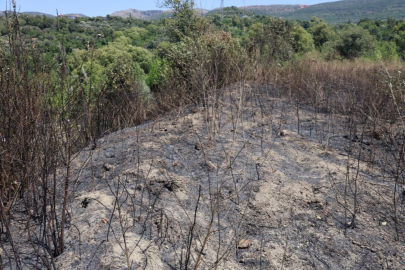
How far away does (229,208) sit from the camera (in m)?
2.78

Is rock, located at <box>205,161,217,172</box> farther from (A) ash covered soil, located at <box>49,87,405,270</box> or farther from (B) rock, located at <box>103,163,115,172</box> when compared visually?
(B) rock, located at <box>103,163,115,172</box>

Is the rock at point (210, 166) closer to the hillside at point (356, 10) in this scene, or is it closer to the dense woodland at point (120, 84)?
the dense woodland at point (120, 84)

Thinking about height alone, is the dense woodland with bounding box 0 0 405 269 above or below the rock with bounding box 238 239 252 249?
above

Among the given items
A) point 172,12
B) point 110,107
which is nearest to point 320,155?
point 110,107

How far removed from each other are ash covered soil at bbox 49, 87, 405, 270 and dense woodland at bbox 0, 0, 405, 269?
27cm

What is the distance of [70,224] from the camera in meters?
2.32

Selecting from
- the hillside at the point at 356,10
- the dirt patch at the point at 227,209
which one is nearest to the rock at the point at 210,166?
the dirt patch at the point at 227,209

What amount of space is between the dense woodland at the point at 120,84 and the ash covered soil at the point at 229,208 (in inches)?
10.4

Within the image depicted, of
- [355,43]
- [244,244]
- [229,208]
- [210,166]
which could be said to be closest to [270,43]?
[210,166]

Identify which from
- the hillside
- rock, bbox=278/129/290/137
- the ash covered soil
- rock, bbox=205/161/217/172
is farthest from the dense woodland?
the hillside

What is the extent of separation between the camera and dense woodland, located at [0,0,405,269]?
219cm

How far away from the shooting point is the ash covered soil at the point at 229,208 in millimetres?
2219

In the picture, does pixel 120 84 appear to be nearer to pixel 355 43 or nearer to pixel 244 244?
pixel 244 244

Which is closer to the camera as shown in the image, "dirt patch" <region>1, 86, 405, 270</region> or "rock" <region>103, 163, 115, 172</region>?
"dirt patch" <region>1, 86, 405, 270</region>
